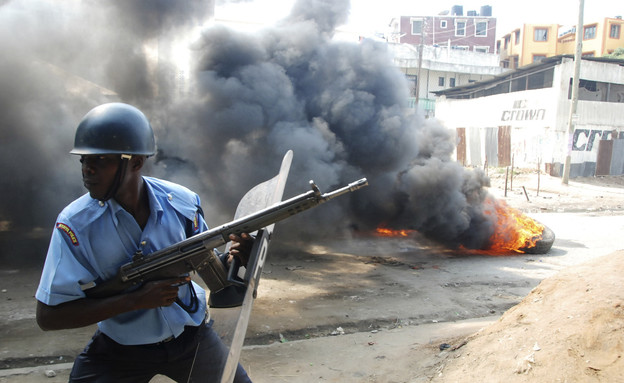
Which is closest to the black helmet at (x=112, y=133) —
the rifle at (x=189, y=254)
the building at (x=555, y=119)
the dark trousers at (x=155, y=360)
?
the rifle at (x=189, y=254)

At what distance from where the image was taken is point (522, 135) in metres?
21.6

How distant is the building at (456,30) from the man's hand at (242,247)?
151ft

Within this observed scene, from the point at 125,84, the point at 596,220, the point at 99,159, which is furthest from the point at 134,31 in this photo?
the point at 596,220

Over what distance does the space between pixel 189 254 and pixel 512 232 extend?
26.4 ft

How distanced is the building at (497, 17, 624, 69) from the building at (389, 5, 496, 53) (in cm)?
404

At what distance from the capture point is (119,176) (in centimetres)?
173

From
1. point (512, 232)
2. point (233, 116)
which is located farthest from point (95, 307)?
point (512, 232)

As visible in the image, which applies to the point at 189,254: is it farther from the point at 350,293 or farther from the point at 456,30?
the point at 456,30

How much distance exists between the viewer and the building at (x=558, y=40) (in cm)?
3844

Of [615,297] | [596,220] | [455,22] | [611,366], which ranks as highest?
[455,22]

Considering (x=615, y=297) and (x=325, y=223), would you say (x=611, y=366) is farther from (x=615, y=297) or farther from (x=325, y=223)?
(x=325, y=223)

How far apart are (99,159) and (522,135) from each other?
2269cm

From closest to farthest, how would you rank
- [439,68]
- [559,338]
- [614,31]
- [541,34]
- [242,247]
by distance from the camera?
[242,247] → [559,338] → [439,68] → [614,31] → [541,34]

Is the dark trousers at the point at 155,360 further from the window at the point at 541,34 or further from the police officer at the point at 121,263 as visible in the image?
the window at the point at 541,34
